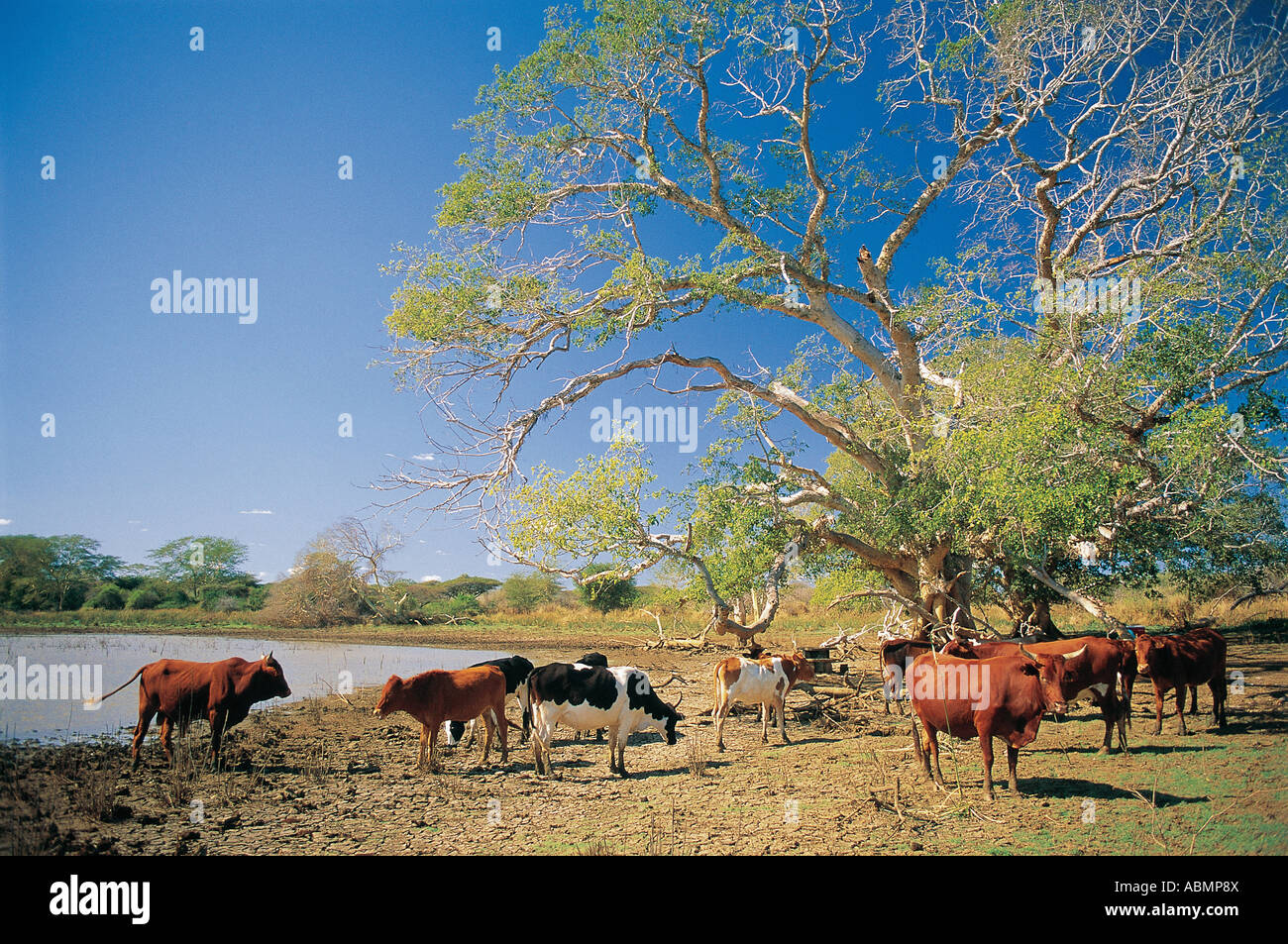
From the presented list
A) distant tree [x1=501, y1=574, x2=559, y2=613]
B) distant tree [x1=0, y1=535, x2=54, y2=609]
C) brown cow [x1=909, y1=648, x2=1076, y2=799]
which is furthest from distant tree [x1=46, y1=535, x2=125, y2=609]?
brown cow [x1=909, y1=648, x2=1076, y2=799]

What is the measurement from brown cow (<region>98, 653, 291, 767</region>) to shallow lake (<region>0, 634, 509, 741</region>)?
10.1 ft

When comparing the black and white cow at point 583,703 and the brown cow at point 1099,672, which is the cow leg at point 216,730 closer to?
the black and white cow at point 583,703

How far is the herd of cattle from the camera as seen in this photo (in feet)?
19.4

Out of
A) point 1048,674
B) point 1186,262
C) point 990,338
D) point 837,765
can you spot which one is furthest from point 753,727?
point 1186,262

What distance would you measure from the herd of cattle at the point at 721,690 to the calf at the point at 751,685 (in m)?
0.02

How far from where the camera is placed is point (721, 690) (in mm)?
9000

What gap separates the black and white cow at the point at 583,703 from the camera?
24.2 feet

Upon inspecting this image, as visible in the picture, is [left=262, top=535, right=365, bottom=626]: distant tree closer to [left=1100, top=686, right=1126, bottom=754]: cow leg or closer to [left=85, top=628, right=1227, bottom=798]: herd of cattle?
[left=85, top=628, right=1227, bottom=798]: herd of cattle

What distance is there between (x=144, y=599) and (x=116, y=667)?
2515 centimetres

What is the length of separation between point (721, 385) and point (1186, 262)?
906 centimetres

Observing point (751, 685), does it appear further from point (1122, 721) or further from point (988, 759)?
point (1122, 721)

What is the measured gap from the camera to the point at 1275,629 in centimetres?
2242

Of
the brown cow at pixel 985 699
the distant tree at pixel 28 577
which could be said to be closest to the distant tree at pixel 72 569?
the distant tree at pixel 28 577
